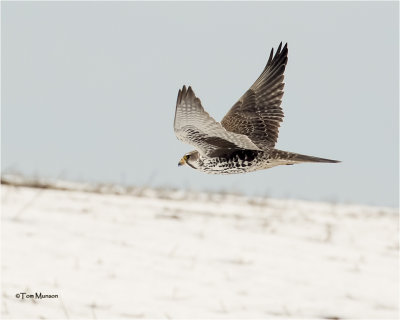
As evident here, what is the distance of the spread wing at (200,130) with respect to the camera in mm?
1778

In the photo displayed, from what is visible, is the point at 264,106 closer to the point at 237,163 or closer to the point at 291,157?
the point at 291,157

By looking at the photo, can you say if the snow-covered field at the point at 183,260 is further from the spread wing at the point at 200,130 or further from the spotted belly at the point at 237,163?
the spotted belly at the point at 237,163

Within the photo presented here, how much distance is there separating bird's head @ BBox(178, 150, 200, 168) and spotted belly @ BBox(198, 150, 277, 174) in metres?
0.06

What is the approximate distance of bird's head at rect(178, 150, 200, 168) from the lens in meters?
1.87

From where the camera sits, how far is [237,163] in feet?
5.60

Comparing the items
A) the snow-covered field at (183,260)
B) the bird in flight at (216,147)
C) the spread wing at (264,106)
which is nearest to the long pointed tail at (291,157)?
the bird in flight at (216,147)

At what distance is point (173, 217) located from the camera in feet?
32.9

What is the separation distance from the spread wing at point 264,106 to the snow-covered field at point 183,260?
316 cm

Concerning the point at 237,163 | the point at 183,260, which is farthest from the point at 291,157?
the point at 183,260

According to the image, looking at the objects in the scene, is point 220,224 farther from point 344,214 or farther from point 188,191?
point 344,214

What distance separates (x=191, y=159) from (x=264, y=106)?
6.38 feet

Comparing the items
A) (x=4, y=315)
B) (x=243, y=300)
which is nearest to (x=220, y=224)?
(x=243, y=300)

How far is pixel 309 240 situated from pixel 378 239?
1.39m

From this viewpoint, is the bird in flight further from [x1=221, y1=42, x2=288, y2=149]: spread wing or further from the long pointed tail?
[x1=221, y1=42, x2=288, y2=149]: spread wing
